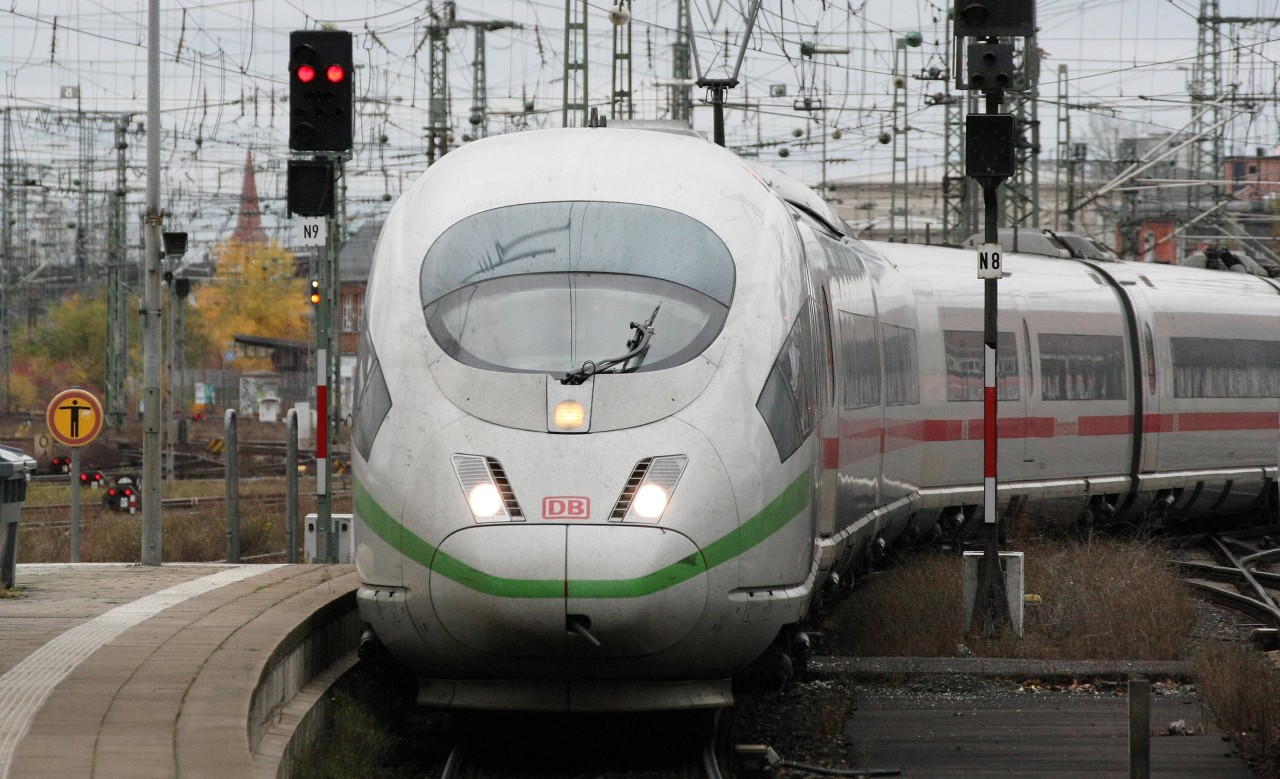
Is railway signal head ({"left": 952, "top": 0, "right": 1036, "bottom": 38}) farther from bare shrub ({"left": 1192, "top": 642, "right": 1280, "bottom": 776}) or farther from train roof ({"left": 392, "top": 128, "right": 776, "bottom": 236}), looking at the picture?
bare shrub ({"left": 1192, "top": 642, "right": 1280, "bottom": 776})

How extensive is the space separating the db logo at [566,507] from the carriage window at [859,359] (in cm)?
364

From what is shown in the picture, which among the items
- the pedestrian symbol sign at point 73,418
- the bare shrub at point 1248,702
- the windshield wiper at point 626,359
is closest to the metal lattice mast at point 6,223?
the pedestrian symbol sign at point 73,418

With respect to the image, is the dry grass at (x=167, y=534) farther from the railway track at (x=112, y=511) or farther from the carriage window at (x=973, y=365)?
the carriage window at (x=973, y=365)

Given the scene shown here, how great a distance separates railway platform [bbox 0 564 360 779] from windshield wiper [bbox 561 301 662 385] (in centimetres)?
183

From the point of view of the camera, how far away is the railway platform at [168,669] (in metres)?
6.28

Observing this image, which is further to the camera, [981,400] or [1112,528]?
[1112,528]

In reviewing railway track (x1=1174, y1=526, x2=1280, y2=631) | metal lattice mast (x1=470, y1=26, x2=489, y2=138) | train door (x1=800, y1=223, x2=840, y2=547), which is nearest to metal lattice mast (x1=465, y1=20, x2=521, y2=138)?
metal lattice mast (x1=470, y1=26, x2=489, y2=138)

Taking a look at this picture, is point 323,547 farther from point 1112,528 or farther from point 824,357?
point 1112,528

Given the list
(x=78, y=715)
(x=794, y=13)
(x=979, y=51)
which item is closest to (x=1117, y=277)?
(x=794, y=13)

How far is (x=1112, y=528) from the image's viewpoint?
21125mm

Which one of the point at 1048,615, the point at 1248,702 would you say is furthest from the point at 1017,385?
the point at 1248,702

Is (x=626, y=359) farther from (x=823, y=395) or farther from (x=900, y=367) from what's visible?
(x=900, y=367)

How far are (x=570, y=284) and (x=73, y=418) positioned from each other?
1061cm

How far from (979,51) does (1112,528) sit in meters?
10.5
